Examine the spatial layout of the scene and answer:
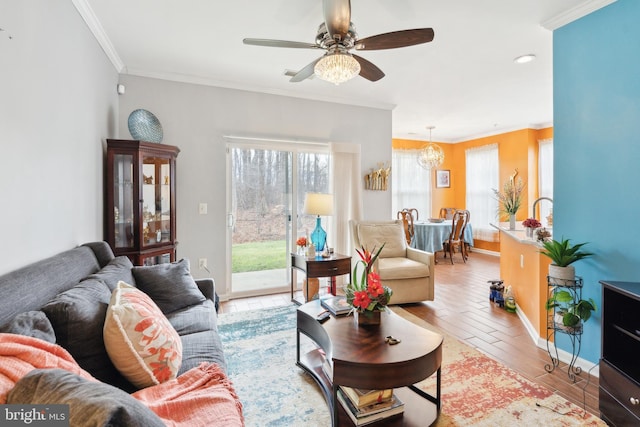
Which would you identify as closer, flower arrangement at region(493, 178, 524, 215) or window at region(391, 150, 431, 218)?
flower arrangement at region(493, 178, 524, 215)

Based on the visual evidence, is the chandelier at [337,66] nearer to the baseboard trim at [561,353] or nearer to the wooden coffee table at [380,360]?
the wooden coffee table at [380,360]

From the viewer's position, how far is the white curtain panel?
441cm

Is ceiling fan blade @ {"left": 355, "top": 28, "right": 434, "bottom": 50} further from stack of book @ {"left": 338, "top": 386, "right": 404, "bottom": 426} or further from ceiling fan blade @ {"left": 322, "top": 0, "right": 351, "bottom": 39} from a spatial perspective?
stack of book @ {"left": 338, "top": 386, "right": 404, "bottom": 426}

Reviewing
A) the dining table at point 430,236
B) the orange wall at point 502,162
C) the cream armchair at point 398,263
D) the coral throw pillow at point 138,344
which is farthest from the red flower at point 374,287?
Answer: the orange wall at point 502,162

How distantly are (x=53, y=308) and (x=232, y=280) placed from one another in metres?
2.83

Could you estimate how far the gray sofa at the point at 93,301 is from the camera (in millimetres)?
1220

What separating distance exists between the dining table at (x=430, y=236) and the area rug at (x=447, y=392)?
11.1ft

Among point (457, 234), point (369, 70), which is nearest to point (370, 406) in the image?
point (369, 70)

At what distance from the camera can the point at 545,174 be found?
609cm

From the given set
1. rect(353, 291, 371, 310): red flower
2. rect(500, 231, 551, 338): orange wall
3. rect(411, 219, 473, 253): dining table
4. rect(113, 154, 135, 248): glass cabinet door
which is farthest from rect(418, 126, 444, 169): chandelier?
rect(113, 154, 135, 248): glass cabinet door

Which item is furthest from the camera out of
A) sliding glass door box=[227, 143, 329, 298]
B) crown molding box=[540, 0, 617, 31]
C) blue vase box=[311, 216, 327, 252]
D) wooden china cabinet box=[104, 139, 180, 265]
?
sliding glass door box=[227, 143, 329, 298]

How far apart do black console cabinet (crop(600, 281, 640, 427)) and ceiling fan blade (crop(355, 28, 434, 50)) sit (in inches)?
70.8

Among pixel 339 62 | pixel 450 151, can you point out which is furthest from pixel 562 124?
pixel 450 151

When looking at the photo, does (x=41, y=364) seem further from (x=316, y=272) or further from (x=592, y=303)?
(x=592, y=303)
